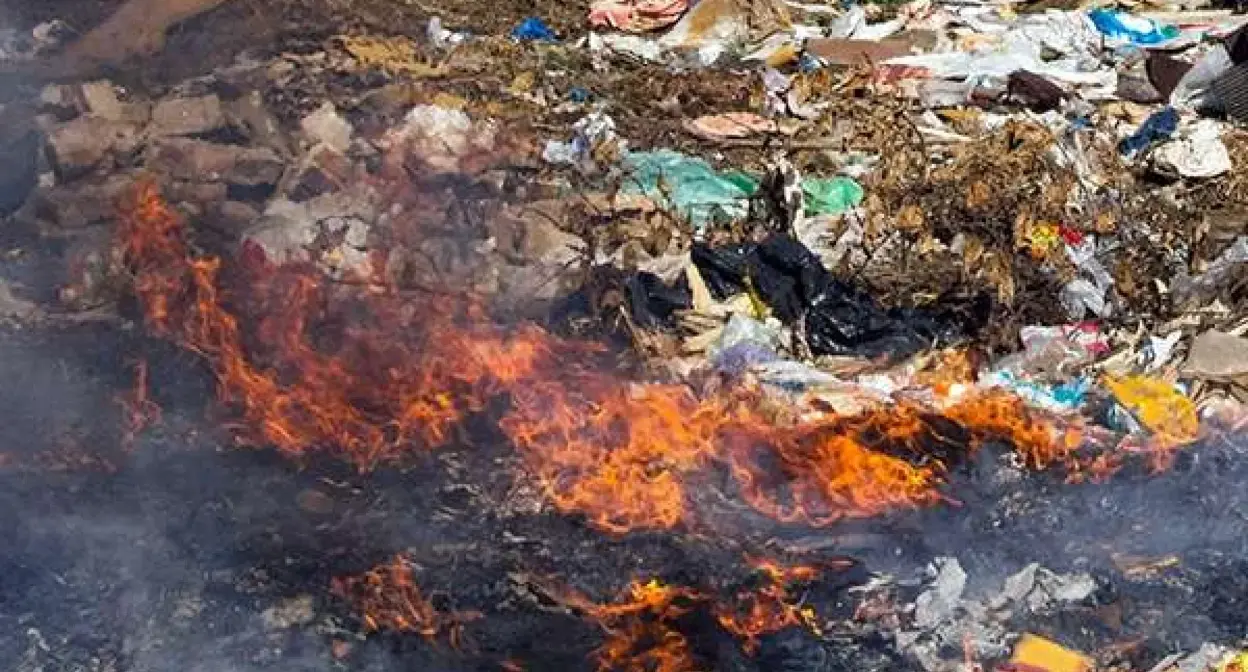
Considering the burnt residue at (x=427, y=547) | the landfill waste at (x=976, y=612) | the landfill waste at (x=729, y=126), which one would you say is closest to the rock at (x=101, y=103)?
the burnt residue at (x=427, y=547)

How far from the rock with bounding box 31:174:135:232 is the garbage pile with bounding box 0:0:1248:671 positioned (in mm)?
15

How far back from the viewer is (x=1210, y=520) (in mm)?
6266

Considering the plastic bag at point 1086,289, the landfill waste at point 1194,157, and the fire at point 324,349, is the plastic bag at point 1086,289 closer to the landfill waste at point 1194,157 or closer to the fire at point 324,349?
the landfill waste at point 1194,157

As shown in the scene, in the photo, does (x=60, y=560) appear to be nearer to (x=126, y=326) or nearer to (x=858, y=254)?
(x=126, y=326)

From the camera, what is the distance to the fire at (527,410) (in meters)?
6.29

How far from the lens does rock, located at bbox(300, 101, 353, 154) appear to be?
333 inches

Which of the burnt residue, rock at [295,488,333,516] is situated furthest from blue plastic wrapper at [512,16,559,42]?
rock at [295,488,333,516]

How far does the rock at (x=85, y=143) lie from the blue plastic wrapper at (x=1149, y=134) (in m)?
5.95

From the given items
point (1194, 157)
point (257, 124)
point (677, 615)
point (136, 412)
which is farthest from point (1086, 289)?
point (136, 412)

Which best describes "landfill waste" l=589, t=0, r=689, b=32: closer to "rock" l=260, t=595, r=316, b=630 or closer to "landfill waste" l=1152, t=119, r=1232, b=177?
"landfill waste" l=1152, t=119, r=1232, b=177

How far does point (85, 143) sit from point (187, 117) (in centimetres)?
62

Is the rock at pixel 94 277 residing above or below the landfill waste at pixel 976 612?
above

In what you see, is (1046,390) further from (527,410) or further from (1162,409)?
(527,410)

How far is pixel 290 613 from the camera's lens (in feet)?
17.4
